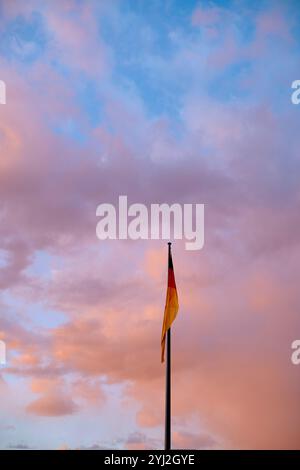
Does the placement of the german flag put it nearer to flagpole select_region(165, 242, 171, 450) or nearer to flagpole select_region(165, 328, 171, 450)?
flagpole select_region(165, 242, 171, 450)

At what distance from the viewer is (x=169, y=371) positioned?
32312 mm

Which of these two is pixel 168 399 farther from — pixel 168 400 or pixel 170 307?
pixel 170 307

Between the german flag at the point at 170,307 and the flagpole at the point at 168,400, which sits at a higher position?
the german flag at the point at 170,307

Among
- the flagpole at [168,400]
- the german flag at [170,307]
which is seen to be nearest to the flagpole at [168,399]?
the flagpole at [168,400]

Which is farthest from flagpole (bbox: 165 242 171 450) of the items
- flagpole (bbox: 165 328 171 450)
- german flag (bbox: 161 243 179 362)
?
german flag (bbox: 161 243 179 362)

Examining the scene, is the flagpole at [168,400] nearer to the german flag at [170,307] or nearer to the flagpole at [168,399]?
the flagpole at [168,399]

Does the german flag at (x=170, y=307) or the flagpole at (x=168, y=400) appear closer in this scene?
the flagpole at (x=168, y=400)

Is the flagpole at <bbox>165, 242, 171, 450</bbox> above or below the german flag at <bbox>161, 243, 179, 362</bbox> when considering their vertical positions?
below

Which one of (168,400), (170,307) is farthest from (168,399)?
(170,307)

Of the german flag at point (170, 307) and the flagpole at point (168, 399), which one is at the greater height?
the german flag at point (170, 307)
